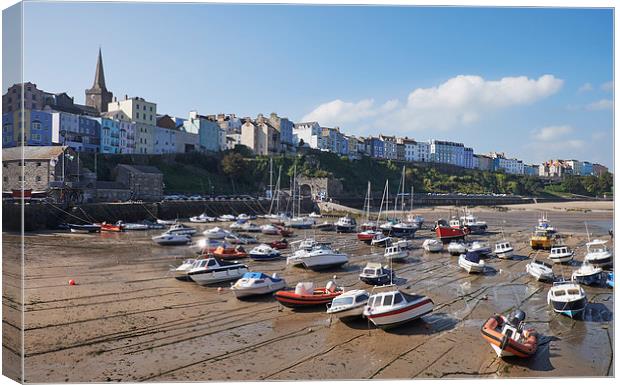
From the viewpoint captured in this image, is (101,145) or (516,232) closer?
(516,232)

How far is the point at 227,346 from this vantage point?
9.38 m

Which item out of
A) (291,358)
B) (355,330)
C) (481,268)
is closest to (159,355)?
(291,358)

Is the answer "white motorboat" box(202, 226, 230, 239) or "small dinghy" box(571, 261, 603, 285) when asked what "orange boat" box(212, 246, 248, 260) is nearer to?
"white motorboat" box(202, 226, 230, 239)

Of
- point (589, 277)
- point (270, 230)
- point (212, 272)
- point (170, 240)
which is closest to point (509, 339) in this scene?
point (589, 277)

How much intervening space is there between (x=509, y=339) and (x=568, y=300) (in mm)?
4126

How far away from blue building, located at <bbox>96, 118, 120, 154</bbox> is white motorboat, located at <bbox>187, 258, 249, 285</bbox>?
38443 mm

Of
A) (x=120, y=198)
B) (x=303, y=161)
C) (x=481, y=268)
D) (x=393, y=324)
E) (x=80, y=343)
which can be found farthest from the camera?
(x=303, y=161)

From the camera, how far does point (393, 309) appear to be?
411 inches

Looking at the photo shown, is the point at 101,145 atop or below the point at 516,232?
atop

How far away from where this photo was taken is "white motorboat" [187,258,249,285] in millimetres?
14742

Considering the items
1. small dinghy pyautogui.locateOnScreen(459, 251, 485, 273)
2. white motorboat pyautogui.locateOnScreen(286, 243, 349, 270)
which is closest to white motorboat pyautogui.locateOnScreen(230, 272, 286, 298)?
white motorboat pyautogui.locateOnScreen(286, 243, 349, 270)

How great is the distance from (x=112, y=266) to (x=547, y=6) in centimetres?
1554

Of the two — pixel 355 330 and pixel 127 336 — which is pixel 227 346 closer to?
pixel 127 336

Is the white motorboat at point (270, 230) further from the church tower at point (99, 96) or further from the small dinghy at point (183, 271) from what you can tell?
the church tower at point (99, 96)
